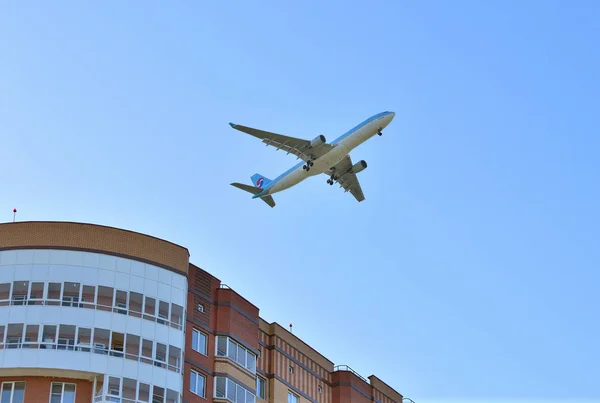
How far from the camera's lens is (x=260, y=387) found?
6744 cm

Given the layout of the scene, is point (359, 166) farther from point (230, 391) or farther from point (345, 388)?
point (230, 391)

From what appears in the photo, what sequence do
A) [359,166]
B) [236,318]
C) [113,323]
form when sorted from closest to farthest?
1. [113,323]
2. [236,318]
3. [359,166]

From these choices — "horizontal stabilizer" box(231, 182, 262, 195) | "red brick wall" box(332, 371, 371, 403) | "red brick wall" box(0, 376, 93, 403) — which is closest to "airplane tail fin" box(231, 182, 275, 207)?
"horizontal stabilizer" box(231, 182, 262, 195)

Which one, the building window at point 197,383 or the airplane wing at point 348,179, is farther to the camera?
the airplane wing at point 348,179

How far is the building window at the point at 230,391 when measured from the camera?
2436 inches

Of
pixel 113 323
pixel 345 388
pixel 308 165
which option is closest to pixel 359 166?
pixel 308 165

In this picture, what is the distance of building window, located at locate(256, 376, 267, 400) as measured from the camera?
67.0 m

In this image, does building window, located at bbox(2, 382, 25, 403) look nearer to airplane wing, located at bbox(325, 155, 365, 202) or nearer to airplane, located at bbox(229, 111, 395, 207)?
airplane, located at bbox(229, 111, 395, 207)

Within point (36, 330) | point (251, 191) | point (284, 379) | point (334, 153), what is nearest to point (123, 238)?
point (36, 330)

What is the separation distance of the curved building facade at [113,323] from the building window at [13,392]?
5 cm

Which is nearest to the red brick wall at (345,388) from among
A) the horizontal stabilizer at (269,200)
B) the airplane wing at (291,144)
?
the airplane wing at (291,144)

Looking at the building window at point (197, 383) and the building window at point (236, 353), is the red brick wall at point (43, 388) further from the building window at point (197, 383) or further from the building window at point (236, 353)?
the building window at point (236, 353)

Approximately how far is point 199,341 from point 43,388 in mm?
10002

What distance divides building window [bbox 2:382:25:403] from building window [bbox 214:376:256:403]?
37.1 ft
